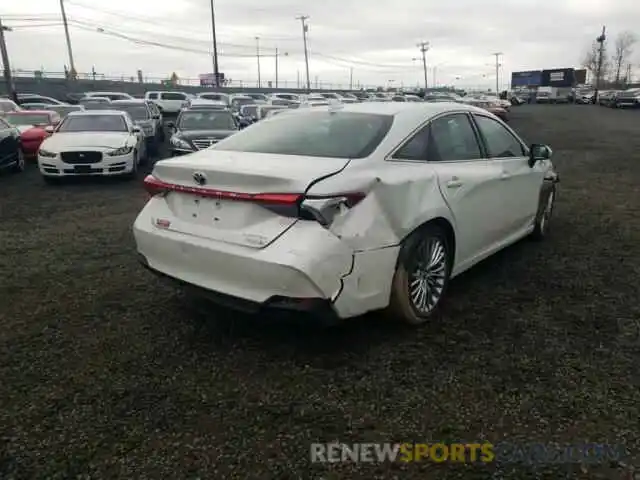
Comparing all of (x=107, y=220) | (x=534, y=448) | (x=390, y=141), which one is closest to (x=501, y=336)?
(x=534, y=448)

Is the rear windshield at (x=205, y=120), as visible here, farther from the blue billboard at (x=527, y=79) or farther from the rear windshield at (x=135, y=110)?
the blue billboard at (x=527, y=79)

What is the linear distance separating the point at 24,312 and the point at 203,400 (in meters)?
1.98

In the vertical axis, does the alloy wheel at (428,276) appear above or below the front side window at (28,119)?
below

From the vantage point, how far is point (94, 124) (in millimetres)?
11258

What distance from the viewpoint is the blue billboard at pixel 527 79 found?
2933 inches

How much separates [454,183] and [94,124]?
9423 millimetres

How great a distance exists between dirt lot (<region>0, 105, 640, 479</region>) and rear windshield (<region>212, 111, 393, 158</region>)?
3.84 feet

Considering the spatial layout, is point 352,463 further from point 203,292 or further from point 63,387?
point 63,387

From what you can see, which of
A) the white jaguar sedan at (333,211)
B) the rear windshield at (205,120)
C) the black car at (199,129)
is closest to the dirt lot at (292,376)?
the white jaguar sedan at (333,211)

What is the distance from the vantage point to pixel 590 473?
7.76ft

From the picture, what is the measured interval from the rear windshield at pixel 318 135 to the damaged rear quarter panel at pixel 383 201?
0.23 m

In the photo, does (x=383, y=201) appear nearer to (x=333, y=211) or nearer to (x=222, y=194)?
(x=333, y=211)

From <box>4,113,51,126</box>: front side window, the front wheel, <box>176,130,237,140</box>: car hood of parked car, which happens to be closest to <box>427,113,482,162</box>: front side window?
the front wheel

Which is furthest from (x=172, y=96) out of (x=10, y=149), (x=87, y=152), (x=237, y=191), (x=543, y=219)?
(x=237, y=191)
